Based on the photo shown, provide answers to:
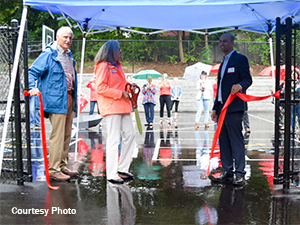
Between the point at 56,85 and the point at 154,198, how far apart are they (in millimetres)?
2057

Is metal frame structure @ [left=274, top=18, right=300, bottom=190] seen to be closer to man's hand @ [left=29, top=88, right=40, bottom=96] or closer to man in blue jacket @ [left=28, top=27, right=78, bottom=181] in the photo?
man in blue jacket @ [left=28, top=27, right=78, bottom=181]

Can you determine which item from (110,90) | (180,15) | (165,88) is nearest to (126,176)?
(110,90)

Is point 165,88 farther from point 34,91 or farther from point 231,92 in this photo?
point 34,91

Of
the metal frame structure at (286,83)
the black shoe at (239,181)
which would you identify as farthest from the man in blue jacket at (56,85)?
the metal frame structure at (286,83)

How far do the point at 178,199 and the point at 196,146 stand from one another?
14.9 ft

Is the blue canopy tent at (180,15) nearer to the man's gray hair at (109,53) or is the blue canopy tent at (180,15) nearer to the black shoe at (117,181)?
the man's gray hair at (109,53)

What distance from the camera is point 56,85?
5535mm

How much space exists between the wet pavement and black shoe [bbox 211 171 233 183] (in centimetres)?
13

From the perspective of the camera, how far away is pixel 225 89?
5.62 metres

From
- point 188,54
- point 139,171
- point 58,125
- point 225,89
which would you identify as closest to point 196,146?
point 139,171

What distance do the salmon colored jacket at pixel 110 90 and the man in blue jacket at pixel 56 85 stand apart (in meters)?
0.46

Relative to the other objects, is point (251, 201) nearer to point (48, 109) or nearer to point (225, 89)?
point (225, 89)

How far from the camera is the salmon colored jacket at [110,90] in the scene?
5547 millimetres

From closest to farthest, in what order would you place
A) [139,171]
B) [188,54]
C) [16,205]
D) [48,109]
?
[16,205]
[48,109]
[139,171]
[188,54]
